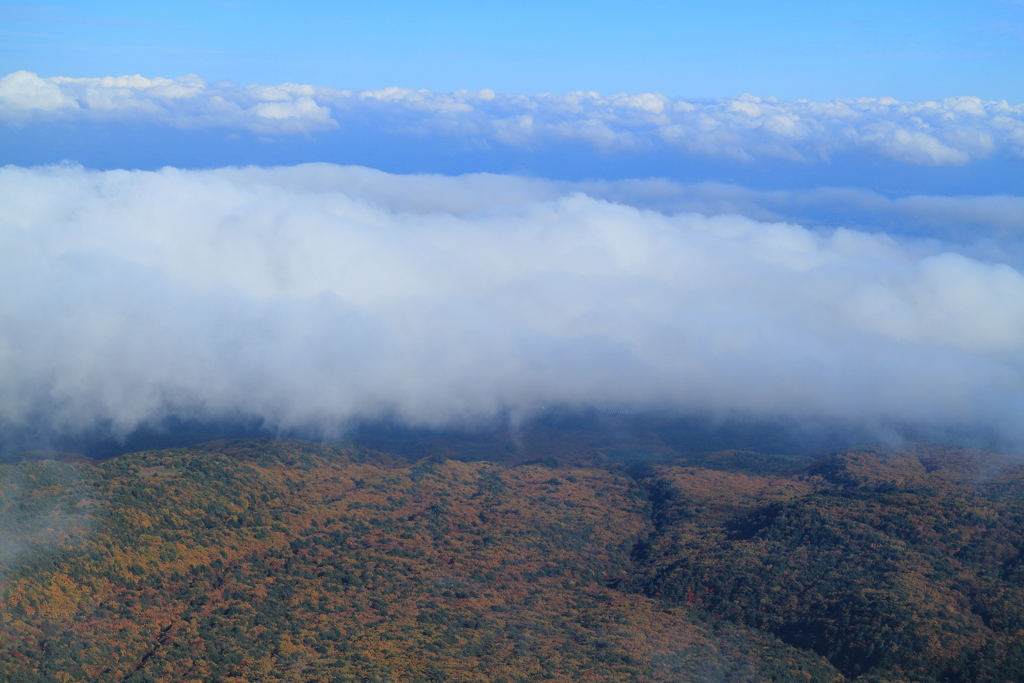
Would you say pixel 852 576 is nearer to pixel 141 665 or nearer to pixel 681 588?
pixel 681 588

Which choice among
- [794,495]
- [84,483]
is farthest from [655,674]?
[84,483]

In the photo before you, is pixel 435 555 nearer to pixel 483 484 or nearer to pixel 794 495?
pixel 483 484

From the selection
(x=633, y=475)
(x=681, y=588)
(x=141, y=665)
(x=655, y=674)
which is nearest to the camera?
(x=141, y=665)

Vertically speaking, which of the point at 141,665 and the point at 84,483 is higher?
the point at 84,483

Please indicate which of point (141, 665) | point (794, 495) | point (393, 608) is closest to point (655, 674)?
point (393, 608)

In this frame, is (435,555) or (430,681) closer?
(430,681)

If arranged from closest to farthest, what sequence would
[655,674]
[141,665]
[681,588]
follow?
[141,665] → [655,674] → [681,588]
